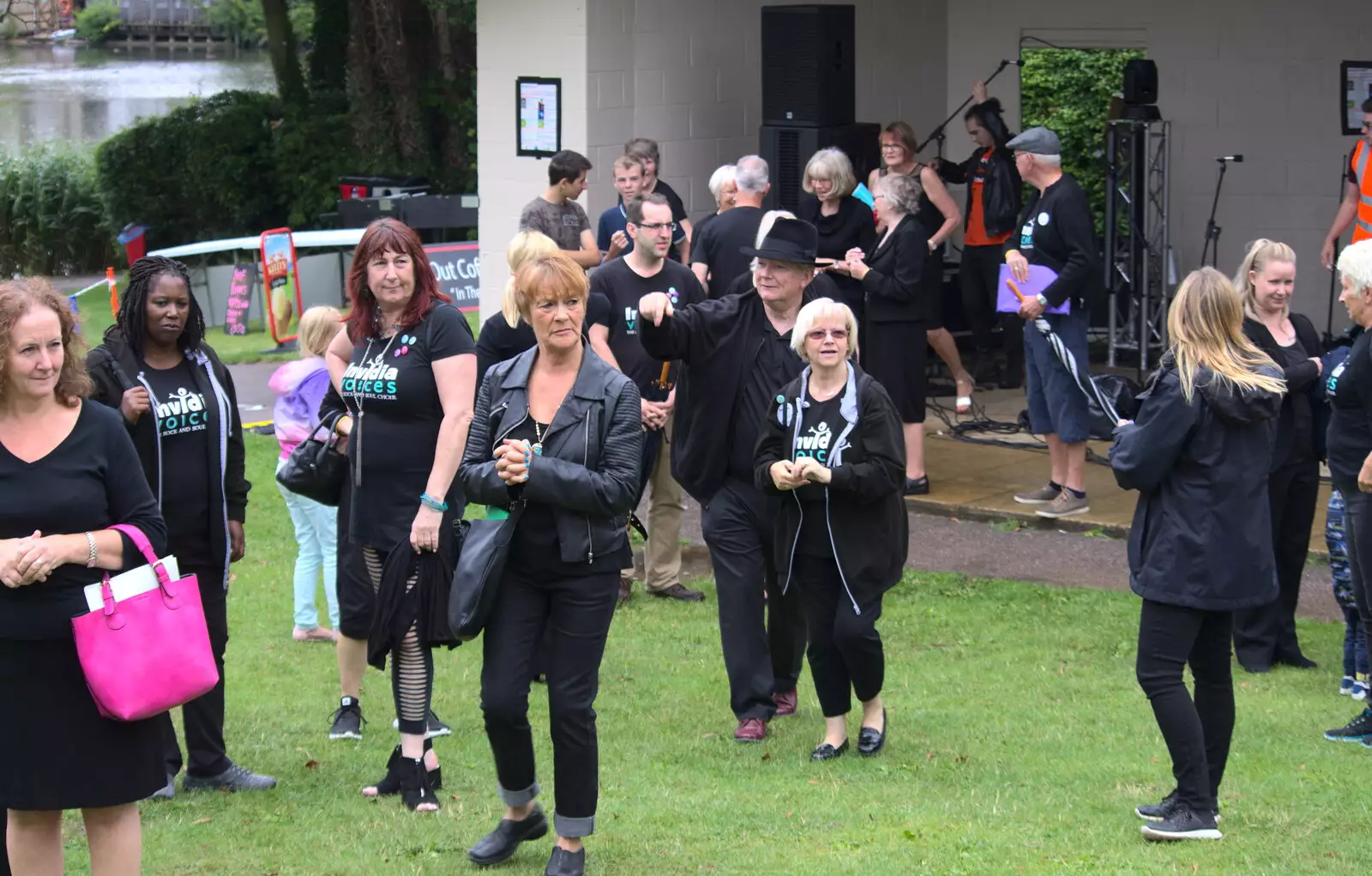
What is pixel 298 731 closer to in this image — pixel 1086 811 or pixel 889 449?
pixel 889 449

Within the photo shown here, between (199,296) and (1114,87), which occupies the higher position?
(1114,87)

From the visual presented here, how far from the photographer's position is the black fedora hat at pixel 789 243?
611 cm

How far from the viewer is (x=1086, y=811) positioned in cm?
531

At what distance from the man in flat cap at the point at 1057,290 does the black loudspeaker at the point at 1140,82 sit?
14.1ft

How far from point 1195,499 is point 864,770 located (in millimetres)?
1623

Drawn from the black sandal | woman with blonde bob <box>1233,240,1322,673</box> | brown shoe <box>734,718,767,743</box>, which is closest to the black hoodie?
woman with blonde bob <box>1233,240,1322,673</box>

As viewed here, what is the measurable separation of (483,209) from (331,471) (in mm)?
7542

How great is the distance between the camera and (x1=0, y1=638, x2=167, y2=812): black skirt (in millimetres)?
4074

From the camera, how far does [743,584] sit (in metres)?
6.23

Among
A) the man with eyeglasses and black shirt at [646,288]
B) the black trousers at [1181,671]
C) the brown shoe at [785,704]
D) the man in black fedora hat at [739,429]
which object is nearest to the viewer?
the black trousers at [1181,671]

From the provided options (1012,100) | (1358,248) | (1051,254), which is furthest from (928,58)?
(1358,248)

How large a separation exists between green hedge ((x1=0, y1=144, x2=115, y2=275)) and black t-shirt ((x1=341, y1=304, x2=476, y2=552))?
966 inches

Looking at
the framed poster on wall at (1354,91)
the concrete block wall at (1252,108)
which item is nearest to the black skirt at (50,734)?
the concrete block wall at (1252,108)

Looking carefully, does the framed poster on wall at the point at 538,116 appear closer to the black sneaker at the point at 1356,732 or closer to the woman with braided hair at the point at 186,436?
the woman with braided hair at the point at 186,436
